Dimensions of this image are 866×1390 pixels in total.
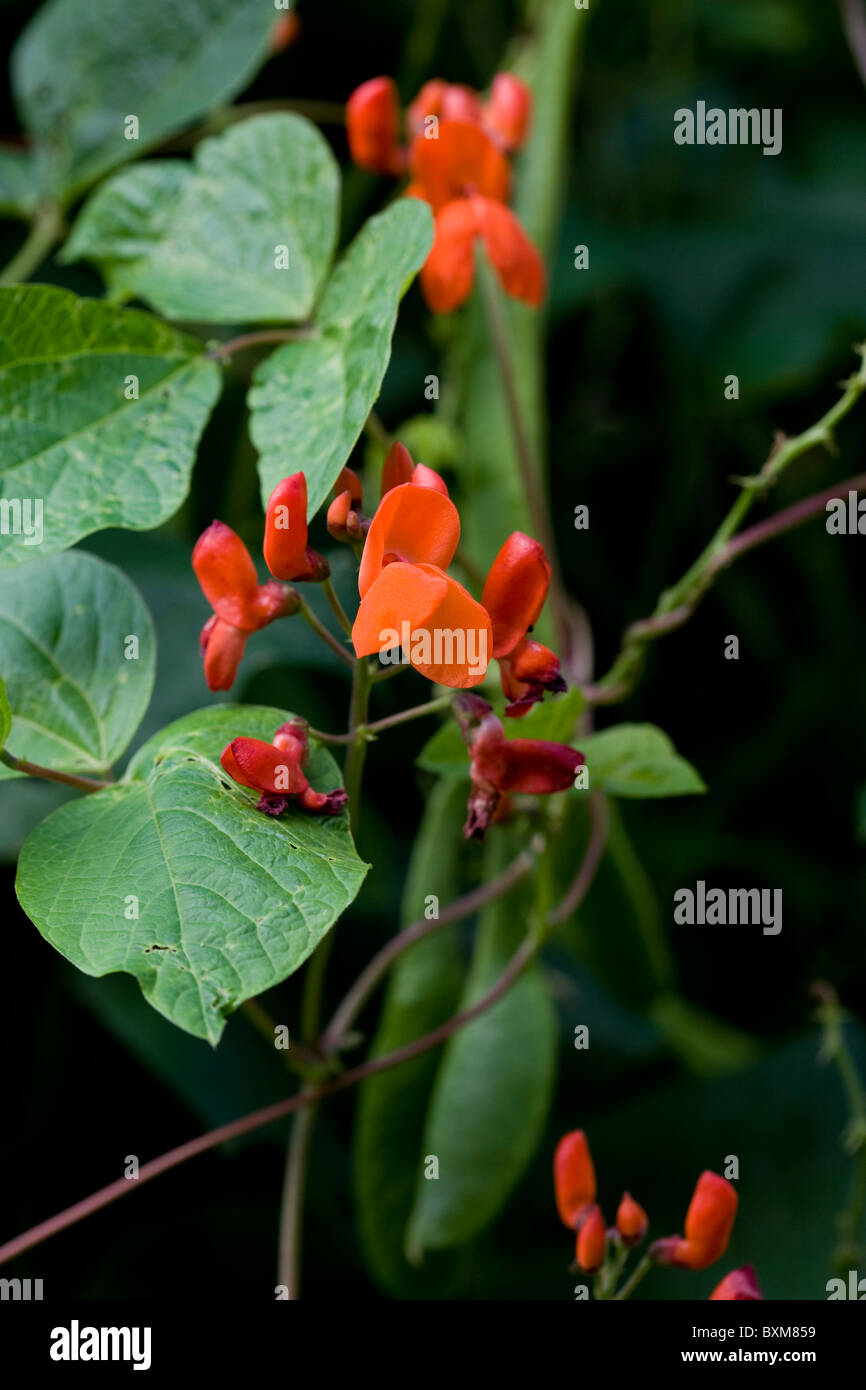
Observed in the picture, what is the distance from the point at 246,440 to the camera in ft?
3.75

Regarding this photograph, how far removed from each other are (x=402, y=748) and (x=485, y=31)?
0.82 metres

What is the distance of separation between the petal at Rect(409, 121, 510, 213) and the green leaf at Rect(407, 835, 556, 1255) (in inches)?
19.7

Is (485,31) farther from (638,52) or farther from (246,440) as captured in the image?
(246,440)

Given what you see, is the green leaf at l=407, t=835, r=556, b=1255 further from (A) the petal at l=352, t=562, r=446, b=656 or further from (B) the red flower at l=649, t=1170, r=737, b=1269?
(A) the petal at l=352, t=562, r=446, b=656

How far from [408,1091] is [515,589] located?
0.54 metres

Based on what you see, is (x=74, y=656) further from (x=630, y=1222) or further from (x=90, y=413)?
(x=630, y=1222)

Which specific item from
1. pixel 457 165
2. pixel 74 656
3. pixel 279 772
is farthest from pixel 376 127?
pixel 279 772

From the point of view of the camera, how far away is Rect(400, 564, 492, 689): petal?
1.58 feet

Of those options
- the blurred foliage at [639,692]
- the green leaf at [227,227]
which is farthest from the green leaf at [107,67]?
the green leaf at [227,227]

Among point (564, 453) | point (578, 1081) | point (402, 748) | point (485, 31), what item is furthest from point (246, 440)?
point (578, 1081)

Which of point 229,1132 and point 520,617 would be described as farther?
point 229,1132

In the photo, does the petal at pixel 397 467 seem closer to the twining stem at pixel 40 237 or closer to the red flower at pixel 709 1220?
the red flower at pixel 709 1220

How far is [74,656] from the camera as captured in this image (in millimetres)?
695

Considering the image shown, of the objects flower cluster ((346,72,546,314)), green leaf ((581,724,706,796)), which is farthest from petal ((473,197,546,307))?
green leaf ((581,724,706,796))
